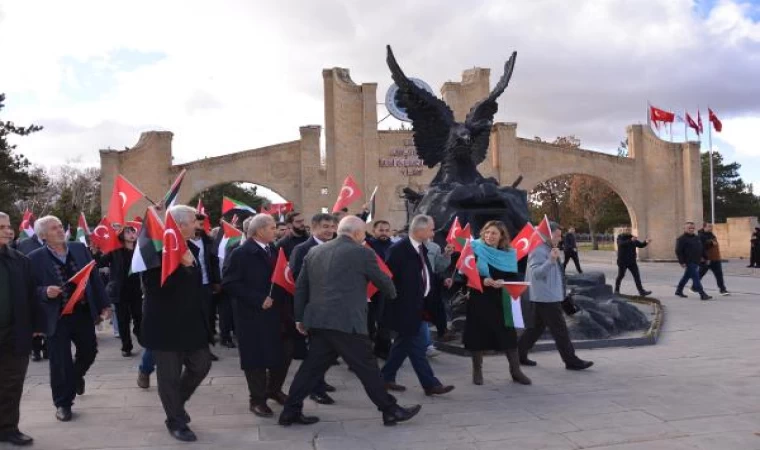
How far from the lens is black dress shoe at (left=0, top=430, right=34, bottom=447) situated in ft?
15.6

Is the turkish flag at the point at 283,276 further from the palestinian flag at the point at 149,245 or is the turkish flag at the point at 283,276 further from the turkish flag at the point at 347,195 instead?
the turkish flag at the point at 347,195

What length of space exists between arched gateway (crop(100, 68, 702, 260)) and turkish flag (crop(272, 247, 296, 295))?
22.4m

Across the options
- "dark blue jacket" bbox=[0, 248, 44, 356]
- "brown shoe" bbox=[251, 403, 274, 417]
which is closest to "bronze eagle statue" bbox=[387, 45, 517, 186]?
"brown shoe" bbox=[251, 403, 274, 417]

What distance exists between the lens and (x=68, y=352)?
5.52 m

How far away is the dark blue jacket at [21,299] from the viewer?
488 centimetres

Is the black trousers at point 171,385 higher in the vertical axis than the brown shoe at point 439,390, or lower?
higher

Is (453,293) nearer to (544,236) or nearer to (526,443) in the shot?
(544,236)

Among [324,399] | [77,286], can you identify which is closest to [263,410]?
[324,399]

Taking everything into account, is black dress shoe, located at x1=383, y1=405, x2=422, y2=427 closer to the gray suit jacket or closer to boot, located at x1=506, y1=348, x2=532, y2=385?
the gray suit jacket

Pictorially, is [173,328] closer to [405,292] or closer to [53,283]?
[53,283]

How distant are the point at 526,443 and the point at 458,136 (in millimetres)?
7681

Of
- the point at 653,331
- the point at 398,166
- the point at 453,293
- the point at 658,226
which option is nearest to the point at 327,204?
the point at 398,166

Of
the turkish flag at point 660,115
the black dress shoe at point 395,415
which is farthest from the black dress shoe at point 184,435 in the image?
the turkish flag at point 660,115

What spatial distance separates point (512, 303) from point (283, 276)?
2292mm
